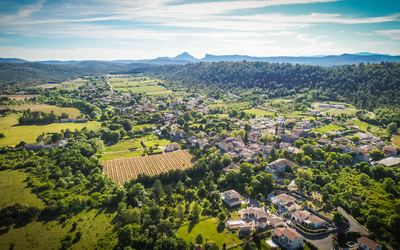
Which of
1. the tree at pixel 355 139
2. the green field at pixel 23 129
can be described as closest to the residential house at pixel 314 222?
the tree at pixel 355 139

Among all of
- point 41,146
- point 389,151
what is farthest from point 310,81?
point 41,146

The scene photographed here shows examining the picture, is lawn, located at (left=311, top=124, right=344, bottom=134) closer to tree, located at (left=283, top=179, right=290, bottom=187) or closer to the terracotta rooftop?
tree, located at (left=283, top=179, right=290, bottom=187)

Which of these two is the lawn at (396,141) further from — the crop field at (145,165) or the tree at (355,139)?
the crop field at (145,165)

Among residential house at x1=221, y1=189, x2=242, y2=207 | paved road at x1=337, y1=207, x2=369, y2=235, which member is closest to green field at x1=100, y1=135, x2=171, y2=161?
residential house at x1=221, y1=189, x2=242, y2=207

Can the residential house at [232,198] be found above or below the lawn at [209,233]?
above

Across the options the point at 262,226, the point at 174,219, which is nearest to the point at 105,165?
the point at 174,219

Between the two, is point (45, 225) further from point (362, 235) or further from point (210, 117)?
point (210, 117)

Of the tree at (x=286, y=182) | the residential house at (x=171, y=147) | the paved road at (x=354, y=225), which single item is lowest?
the residential house at (x=171, y=147)
